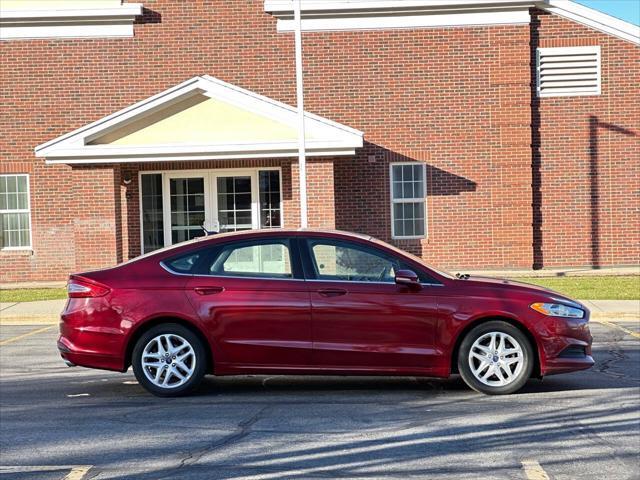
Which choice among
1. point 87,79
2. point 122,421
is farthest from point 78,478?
point 87,79

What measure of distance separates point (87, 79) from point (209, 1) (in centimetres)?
324

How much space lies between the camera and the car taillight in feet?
29.3

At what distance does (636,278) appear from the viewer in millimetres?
19953

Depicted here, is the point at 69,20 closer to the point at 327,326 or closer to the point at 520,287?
the point at 327,326

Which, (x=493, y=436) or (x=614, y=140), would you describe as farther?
(x=614, y=140)

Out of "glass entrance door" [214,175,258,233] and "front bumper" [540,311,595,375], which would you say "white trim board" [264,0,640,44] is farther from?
"front bumper" [540,311,595,375]

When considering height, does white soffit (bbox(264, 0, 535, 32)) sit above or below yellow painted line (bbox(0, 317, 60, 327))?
above

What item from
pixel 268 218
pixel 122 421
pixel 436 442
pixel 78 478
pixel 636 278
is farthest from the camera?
pixel 268 218

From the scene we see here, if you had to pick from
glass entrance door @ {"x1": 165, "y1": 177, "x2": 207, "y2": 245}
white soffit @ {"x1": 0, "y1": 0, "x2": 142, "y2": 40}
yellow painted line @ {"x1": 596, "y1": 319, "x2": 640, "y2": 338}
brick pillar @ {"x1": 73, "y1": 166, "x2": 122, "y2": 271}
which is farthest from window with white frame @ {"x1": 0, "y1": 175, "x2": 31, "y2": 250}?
yellow painted line @ {"x1": 596, "y1": 319, "x2": 640, "y2": 338}

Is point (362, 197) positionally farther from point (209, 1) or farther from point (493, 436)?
point (493, 436)

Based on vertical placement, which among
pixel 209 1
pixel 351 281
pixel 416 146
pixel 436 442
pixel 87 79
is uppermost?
pixel 209 1

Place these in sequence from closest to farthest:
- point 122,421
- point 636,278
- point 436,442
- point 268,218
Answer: point 436,442 → point 122,421 → point 636,278 → point 268,218

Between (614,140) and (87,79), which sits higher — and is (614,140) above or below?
below

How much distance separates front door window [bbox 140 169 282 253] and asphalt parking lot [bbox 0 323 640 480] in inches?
431
